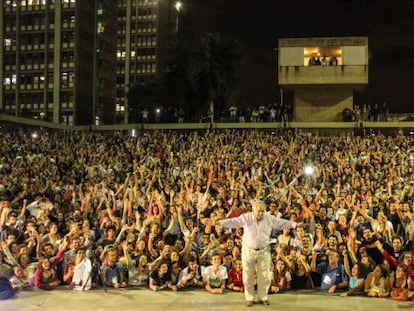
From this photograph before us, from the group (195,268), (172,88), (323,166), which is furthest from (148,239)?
(172,88)

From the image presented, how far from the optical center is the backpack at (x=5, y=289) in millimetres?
8945

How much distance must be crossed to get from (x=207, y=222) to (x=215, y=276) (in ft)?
5.89

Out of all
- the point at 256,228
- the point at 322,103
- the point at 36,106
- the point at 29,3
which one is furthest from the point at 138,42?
the point at 256,228

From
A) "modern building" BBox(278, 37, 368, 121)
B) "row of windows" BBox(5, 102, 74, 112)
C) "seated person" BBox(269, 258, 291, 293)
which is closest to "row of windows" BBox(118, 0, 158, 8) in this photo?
"row of windows" BBox(5, 102, 74, 112)

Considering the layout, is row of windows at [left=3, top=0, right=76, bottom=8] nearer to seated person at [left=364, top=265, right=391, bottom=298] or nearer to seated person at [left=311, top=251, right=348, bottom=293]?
Answer: seated person at [left=311, top=251, right=348, bottom=293]

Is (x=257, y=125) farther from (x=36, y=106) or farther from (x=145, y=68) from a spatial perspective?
(x=145, y=68)

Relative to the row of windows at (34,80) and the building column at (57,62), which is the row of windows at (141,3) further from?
the row of windows at (34,80)

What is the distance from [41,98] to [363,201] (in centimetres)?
7218

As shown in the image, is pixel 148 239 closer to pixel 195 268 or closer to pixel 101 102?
pixel 195 268

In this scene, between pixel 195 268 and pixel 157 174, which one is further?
pixel 157 174

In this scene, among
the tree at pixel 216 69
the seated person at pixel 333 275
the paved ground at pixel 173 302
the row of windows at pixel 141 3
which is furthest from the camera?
the row of windows at pixel 141 3

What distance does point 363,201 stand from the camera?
12.4 meters

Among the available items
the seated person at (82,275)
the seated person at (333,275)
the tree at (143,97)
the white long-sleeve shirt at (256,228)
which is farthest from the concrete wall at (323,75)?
the white long-sleeve shirt at (256,228)

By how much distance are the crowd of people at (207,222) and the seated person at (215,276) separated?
→ 0.05ft
